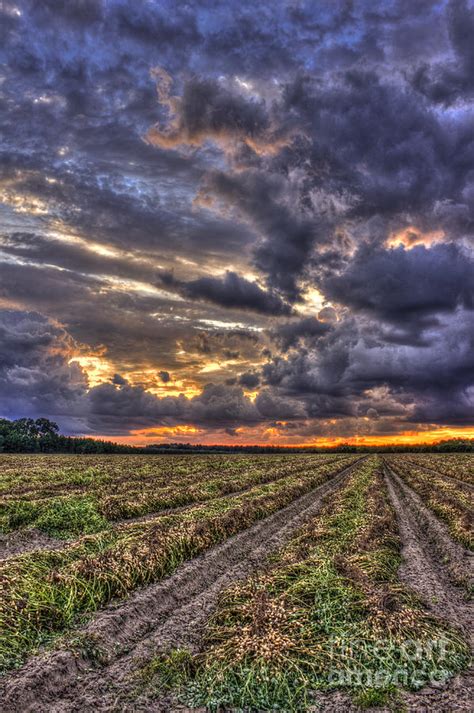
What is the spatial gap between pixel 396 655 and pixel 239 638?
8.23 feet

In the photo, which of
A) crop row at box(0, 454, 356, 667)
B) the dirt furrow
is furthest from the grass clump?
the dirt furrow

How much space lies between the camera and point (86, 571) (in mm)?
10961

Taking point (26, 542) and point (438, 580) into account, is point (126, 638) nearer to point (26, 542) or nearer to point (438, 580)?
point (438, 580)

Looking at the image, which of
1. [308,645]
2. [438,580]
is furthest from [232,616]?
[438,580]

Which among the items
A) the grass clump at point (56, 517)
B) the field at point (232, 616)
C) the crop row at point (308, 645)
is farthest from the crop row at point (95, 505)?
the crop row at point (308, 645)

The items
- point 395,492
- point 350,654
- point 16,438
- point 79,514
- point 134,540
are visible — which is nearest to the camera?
point 350,654

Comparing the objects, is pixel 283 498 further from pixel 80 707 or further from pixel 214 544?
pixel 80 707

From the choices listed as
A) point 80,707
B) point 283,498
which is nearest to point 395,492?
point 283,498

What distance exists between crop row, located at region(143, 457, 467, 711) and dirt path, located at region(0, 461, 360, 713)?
19.3 inches

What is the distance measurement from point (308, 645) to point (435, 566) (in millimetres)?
8002

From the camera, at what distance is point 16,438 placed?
368ft

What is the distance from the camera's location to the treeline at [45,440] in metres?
116

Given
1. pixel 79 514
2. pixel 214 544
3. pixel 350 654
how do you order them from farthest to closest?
1. pixel 79 514
2. pixel 214 544
3. pixel 350 654

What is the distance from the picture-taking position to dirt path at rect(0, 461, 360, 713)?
267 inches
